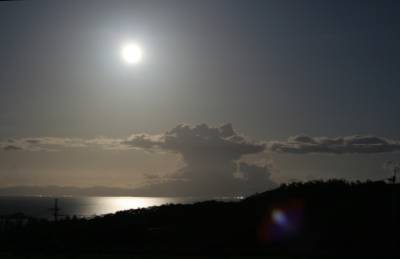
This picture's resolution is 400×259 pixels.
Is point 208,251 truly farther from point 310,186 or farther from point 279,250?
point 310,186

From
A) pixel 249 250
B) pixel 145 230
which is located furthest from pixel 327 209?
pixel 145 230

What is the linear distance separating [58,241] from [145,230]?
4.75 m

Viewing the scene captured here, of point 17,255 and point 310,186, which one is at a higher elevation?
point 310,186

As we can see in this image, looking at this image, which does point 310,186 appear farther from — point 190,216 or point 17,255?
point 17,255

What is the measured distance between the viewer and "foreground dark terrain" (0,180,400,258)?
95.1 ft

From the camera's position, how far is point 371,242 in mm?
29969

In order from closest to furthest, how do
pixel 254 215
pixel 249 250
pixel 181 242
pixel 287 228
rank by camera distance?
pixel 249 250 → pixel 181 242 → pixel 287 228 → pixel 254 215

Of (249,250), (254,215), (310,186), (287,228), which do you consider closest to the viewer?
(249,250)

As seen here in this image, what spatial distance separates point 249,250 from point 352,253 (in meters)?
4.90

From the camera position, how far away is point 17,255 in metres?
25.9

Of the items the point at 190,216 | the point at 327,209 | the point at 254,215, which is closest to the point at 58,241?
the point at 190,216

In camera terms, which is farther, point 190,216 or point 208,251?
point 190,216

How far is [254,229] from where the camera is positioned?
3281 centimetres

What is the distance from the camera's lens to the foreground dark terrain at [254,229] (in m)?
29.0
